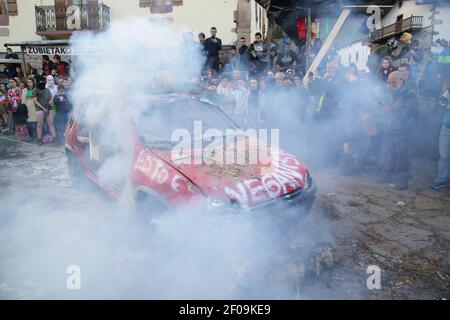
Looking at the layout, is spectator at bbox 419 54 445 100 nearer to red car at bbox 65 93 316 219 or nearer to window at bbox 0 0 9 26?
red car at bbox 65 93 316 219

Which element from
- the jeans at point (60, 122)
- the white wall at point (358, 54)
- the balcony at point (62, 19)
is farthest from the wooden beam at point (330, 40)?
the balcony at point (62, 19)

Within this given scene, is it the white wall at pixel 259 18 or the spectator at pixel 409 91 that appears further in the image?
the white wall at pixel 259 18

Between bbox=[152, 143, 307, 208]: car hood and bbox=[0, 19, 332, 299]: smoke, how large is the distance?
188 mm

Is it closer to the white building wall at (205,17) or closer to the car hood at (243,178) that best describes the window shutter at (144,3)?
the white building wall at (205,17)

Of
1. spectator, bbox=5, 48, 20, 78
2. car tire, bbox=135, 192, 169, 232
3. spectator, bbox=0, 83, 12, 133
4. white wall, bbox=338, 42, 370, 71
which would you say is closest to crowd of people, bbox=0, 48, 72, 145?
spectator, bbox=0, 83, 12, 133

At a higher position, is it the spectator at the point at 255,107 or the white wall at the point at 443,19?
the white wall at the point at 443,19

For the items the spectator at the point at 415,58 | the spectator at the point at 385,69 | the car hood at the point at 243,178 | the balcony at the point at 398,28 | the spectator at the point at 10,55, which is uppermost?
the balcony at the point at 398,28

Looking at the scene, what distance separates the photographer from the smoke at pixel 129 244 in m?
3.08

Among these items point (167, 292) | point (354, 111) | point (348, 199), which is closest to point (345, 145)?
point (354, 111)

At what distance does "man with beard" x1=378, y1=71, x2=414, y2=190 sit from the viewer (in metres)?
5.74

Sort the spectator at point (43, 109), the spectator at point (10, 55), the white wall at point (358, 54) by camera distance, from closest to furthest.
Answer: the spectator at point (43, 109)
the spectator at point (10, 55)
the white wall at point (358, 54)

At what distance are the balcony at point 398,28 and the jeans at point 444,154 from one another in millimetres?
8993

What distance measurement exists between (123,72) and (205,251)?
3.46 m

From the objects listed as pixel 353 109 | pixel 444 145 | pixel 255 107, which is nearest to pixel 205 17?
pixel 255 107
